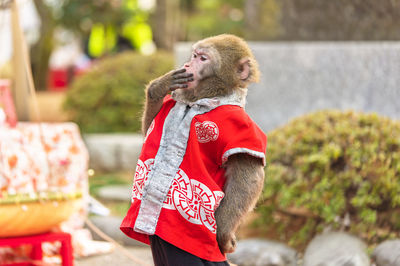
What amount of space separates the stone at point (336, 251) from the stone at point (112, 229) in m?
1.69

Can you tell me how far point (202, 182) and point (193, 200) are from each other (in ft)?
0.24

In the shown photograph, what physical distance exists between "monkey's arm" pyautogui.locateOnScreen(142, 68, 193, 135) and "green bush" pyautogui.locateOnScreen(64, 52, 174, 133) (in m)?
6.91

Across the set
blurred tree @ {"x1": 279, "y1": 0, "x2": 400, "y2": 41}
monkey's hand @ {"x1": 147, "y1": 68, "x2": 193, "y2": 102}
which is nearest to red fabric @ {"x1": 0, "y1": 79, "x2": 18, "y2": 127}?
monkey's hand @ {"x1": 147, "y1": 68, "x2": 193, "y2": 102}

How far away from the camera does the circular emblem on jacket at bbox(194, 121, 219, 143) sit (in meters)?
2.22

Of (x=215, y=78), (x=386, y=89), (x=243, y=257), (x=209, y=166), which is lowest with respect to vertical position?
(x=243, y=257)

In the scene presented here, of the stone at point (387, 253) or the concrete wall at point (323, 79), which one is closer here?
the stone at point (387, 253)

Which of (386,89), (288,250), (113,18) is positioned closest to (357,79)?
(386,89)

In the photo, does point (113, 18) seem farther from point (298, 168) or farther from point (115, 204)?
point (298, 168)

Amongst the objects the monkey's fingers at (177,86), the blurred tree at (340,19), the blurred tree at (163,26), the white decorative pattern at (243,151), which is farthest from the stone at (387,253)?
the blurred tree at (163,26)

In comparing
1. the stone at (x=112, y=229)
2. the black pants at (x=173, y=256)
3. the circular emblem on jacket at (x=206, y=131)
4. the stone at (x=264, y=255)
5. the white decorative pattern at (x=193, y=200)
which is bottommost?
the stone at (x=112, y=229)

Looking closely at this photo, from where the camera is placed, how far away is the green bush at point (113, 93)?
30.8ft

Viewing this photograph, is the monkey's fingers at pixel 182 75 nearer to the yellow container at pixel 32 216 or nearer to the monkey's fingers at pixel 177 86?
the monkey's fingers at pixel 177 86

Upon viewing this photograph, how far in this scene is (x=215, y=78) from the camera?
2.26 metres

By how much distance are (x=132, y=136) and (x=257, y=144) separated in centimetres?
663
